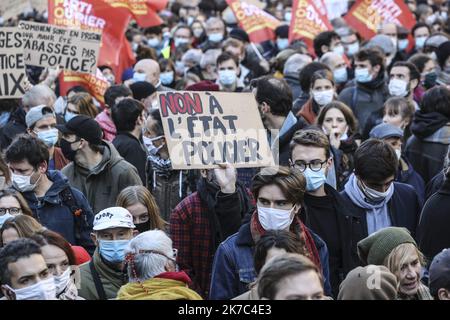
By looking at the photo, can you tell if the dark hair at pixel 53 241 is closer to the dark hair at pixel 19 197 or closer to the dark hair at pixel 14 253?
the dark hair at pixel 14 253

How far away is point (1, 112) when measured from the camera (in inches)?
480

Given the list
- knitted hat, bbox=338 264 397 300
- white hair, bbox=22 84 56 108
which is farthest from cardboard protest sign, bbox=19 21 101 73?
knitted hat, bbox=338 264 397 300

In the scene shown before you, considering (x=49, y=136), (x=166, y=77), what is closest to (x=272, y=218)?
(x=49, y=136)

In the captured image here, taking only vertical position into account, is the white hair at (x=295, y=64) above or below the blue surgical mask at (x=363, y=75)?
above

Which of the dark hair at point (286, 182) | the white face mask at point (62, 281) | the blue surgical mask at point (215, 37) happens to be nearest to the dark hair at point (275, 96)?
the dark hair at point (286, 182)

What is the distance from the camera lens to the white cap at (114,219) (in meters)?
7.46

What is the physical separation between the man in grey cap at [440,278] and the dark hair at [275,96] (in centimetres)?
305

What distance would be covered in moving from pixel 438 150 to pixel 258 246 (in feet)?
14.7

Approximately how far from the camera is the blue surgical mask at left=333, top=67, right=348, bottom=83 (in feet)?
47.4

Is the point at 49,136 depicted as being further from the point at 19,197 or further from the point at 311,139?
the point at 311,139

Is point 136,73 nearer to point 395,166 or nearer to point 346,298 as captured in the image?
point 395,166

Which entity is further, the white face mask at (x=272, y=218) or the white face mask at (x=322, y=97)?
the white face mask at (x=322, y=97)

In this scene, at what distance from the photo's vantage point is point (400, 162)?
9.58 metres

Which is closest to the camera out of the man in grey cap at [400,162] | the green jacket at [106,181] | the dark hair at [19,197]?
the dark hair at [19,197]
